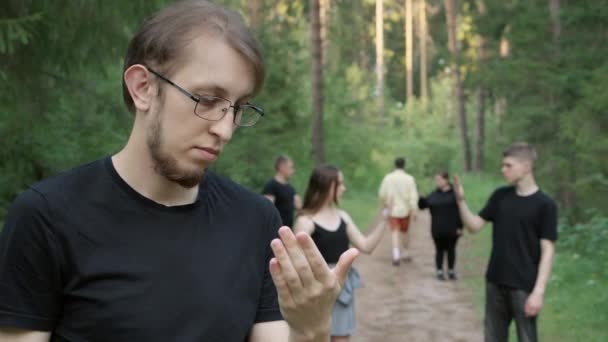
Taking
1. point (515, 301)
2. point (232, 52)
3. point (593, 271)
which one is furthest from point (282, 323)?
point (593, 271)

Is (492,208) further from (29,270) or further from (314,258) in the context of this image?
(29,270)

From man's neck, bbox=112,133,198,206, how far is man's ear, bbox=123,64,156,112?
0.35ft

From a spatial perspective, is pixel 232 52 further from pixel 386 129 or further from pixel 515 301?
pixel 386 129

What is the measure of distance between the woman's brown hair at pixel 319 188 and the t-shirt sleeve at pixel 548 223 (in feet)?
5.78

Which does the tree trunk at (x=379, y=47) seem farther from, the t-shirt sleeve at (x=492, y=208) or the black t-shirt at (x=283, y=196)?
the t-shirt sleeve at (x=492, y=208)

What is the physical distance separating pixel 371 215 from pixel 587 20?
11189mm

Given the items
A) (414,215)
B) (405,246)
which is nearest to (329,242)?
(414,215)

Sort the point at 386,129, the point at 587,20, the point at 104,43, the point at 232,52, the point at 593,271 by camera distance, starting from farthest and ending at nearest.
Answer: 1. the point at 386,129
2. the point at 587,20
3. the point at 593,271
4. the point at 104,43
5. the point at 232,52

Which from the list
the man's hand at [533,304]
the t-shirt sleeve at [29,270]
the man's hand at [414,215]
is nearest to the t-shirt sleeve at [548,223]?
the man's hand at [533,304]

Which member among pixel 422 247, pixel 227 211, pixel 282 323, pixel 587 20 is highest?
pixel 587 20

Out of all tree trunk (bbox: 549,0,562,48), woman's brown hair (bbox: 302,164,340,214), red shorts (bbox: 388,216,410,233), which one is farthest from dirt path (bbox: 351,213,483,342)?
tree trunk (bbox: 549,0,562,48)

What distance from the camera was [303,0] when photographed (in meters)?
20.2

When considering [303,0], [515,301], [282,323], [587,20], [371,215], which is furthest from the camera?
[371,215]

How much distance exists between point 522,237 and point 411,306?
4.39 m
